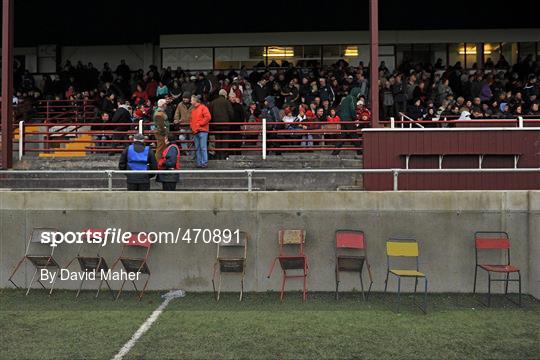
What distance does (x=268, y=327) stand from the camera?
7.17 metres

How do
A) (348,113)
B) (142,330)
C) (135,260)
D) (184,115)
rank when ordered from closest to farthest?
1. (142,330)
2. (135,260)
3. (184,115)
4. (348,113)

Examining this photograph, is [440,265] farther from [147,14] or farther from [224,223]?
[147,14]

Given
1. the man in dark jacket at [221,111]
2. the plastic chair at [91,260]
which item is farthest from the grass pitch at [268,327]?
→ the man in dark jacket at [221,111]

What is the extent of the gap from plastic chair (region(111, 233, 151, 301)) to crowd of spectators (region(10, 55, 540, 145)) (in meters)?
4.24

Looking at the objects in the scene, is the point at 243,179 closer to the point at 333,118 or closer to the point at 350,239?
the point at 350,239

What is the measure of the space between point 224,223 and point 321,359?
3466 millimetres

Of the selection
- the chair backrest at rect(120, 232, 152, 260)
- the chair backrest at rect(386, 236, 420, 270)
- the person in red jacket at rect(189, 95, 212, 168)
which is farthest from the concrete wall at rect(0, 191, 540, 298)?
the person in red jacket at rect(189, 95, 212, 168)

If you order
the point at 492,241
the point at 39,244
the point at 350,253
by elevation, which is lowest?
the point at 350,253

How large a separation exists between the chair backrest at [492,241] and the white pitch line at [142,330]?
496 centimetres

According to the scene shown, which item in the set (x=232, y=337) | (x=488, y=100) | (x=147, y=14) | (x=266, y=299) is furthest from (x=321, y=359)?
(x=147, y=14)

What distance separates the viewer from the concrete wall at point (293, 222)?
889 cm

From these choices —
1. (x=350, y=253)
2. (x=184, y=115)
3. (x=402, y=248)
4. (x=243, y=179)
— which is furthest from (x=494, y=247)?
(x=184, y=115)

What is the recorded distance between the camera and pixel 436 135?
33.5 ft

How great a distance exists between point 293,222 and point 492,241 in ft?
10.4
